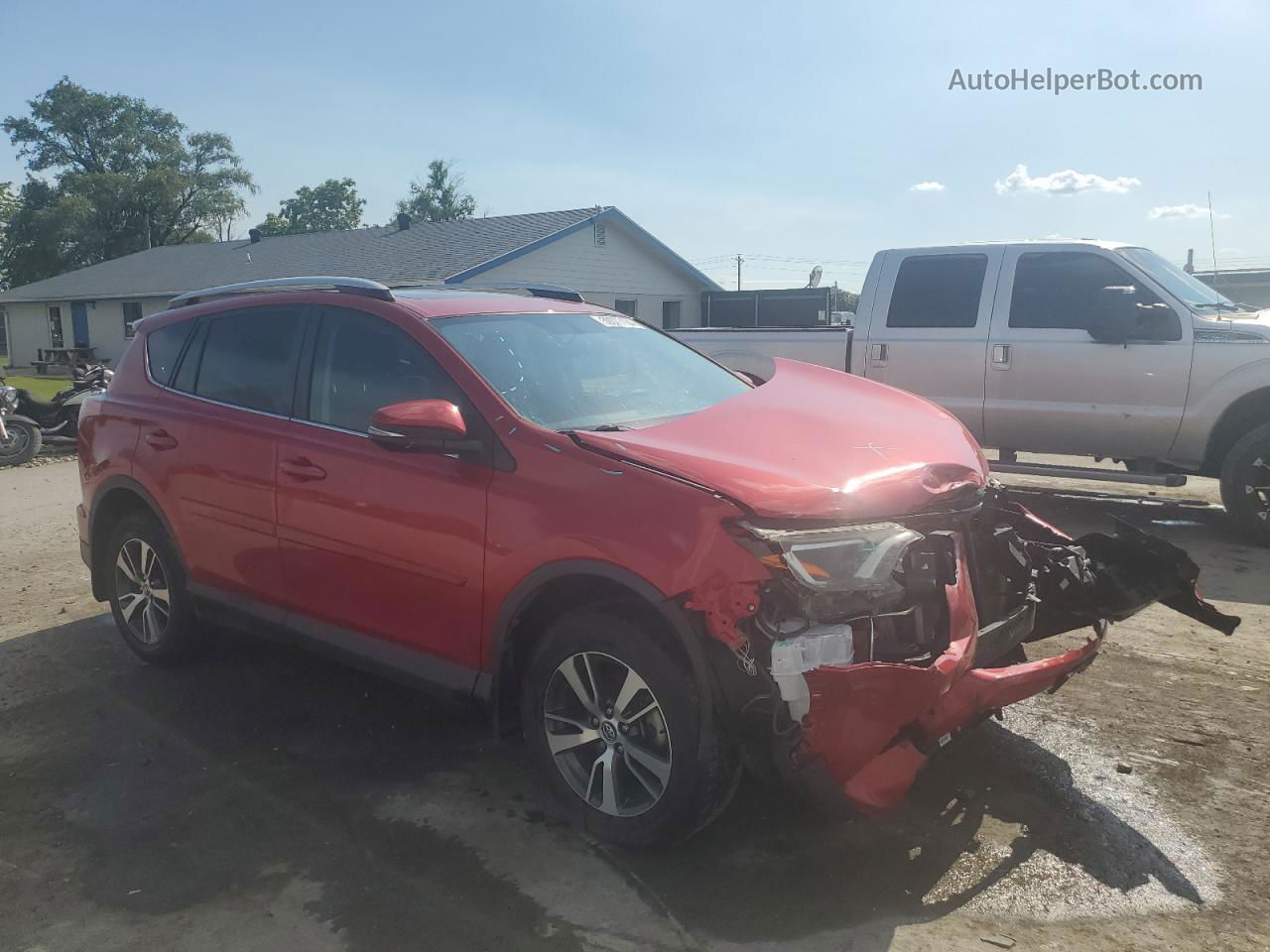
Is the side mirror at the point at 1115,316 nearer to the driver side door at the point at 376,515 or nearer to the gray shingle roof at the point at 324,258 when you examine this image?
the driver side door at the point at 376,515

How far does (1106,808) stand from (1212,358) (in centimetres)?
485

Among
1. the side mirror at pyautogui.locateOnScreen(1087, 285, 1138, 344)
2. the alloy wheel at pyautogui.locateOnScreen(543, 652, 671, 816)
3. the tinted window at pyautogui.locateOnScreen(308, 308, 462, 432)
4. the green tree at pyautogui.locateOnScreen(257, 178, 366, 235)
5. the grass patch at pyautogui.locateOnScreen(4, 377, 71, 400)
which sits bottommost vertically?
the alloy wheel at pyautogui.locateOnScreen(543, 652, 671, 816)

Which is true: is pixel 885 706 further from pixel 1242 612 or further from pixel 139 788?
pixel 1242 612

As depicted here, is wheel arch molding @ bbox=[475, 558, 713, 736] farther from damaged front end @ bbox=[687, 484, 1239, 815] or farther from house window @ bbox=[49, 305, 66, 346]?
house window @ bbox=[49, 305, 66, 346]

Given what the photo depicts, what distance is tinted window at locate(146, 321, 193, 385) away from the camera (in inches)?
198

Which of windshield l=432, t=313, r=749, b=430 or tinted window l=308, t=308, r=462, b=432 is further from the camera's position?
tinted window l=308, t=308, r=462, b=432

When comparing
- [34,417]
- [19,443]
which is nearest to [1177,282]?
[19,443]

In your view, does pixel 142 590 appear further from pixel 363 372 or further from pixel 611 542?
pixel 611 542

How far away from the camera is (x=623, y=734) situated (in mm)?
3199

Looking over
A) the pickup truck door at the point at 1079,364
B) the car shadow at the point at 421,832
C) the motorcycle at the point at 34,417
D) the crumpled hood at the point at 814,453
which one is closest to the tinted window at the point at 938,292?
the pickup truck door at the point at 1079,364

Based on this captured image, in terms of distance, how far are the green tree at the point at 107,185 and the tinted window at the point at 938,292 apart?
5435 centimetres

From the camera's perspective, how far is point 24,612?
245 inches

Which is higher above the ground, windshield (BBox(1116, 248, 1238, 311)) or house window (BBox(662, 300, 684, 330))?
house window (BBox(662, 300, 684, 330))

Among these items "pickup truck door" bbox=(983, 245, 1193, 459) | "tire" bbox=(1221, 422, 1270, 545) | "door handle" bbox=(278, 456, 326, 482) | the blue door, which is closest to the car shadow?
"door handle" bbox=(278, 456, 326, 482)
